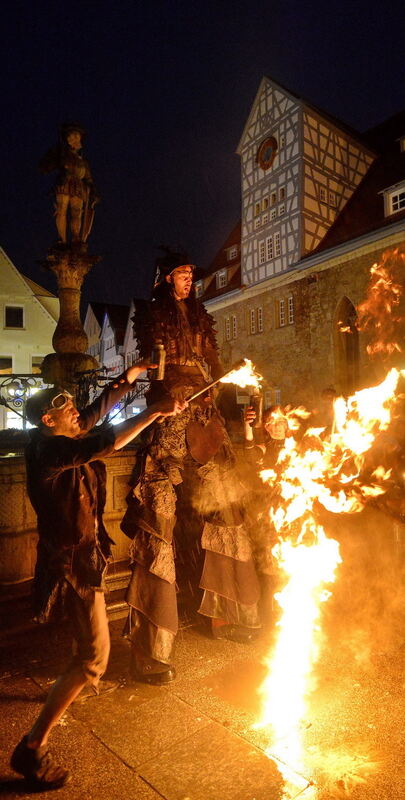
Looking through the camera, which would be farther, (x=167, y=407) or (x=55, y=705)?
(x=167, y=407)

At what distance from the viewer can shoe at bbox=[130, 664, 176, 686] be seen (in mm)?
3635

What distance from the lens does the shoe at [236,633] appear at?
4258 mm

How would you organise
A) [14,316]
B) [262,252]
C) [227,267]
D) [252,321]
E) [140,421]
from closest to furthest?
1. [140,421]
2. [262,252]
3. [252,321]
4. [14,316]
5. [227,267]

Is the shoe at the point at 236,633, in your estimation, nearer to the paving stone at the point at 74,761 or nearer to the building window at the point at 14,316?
the paving stone at the point at 74,761

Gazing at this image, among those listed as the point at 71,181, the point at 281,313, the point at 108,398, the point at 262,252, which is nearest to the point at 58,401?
the point at 108,398

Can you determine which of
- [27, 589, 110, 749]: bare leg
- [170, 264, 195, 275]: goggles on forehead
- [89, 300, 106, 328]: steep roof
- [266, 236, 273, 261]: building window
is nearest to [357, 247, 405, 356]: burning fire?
[266, 236, 273, 261]: building window

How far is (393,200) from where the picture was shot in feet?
68.6

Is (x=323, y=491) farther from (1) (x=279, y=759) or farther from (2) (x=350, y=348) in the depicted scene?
(2) (x=350, y=348)

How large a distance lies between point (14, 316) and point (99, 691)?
28.1 metres

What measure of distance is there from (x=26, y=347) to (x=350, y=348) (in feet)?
54.1

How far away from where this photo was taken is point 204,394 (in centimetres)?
444

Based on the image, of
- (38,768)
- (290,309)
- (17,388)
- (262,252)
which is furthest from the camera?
(262,252)

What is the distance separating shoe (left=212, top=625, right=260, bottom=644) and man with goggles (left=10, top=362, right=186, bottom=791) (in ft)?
5.60

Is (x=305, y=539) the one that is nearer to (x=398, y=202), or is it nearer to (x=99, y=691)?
(x=99, y=691)
